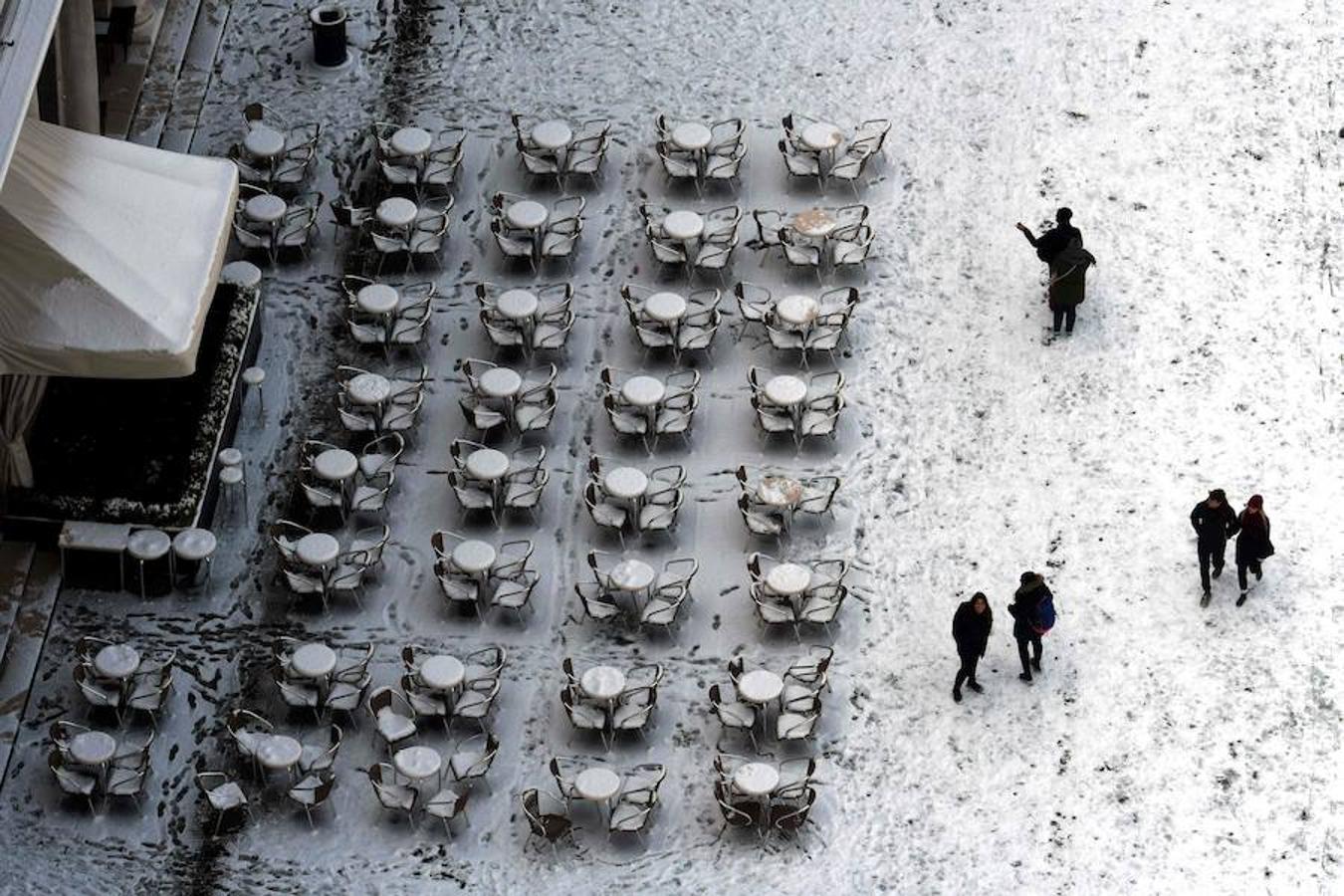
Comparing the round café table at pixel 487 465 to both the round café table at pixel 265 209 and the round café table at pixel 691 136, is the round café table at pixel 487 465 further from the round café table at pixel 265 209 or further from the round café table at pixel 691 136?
the round café table at pixel 691 136

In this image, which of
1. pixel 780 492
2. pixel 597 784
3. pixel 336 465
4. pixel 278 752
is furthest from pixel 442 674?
pixel 780 492

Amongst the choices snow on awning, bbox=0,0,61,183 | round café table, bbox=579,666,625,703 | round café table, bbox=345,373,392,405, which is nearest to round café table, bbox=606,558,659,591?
round café table, bbox=579,666,625,703

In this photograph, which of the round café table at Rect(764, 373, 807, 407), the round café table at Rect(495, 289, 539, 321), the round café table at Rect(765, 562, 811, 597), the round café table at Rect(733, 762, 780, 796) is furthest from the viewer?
the round café table at Rect(495, 289, 539, 321)

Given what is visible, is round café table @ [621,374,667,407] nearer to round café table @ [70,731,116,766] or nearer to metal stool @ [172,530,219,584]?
metal stool @ [172,530,219,584]

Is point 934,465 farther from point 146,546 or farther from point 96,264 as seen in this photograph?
point 96,264

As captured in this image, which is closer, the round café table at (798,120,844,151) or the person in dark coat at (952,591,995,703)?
the person in dark coat at (952,591,995,703)

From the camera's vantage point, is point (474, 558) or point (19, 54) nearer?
point (19, 54)

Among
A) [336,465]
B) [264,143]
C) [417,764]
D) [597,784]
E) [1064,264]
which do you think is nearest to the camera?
[597,784]
